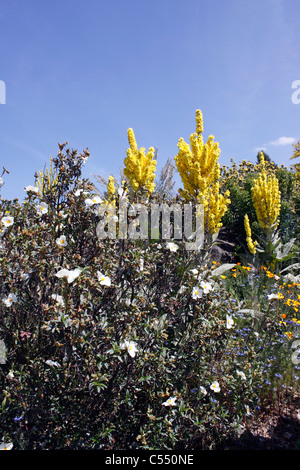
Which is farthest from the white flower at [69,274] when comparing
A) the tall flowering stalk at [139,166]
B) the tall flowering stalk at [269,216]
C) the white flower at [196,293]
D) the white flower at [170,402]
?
the tall flowering stalk at [269,216]

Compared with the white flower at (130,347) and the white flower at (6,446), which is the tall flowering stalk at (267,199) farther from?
the white flower at (6,446)

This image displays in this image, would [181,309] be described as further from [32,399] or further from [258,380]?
[32,399]

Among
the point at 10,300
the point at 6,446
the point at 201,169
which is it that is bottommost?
the point at 6,446

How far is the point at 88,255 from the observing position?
Result: 2596 millimetres

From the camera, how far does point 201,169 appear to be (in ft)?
17.3

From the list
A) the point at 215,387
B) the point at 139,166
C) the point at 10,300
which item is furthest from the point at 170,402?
the point at 139,166

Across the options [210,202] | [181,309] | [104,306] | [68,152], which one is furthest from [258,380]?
[210,202]

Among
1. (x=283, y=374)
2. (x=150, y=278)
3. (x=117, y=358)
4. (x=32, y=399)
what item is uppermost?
(x=150, y=278)

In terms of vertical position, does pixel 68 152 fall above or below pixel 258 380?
above

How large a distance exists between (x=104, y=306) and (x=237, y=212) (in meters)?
9.06

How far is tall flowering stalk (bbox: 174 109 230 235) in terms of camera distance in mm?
5125

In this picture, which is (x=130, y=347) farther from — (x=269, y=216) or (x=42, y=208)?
(x=269, y=216)

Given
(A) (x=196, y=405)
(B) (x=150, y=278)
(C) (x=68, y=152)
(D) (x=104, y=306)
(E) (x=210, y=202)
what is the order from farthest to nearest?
(E) (x=210, y=202) < (C) (x=68, y=152) < (B) (x=150, y=278) < (A) (x=196, y=405) < (D) (x=104, y=306)

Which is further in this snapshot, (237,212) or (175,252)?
(237,212)
